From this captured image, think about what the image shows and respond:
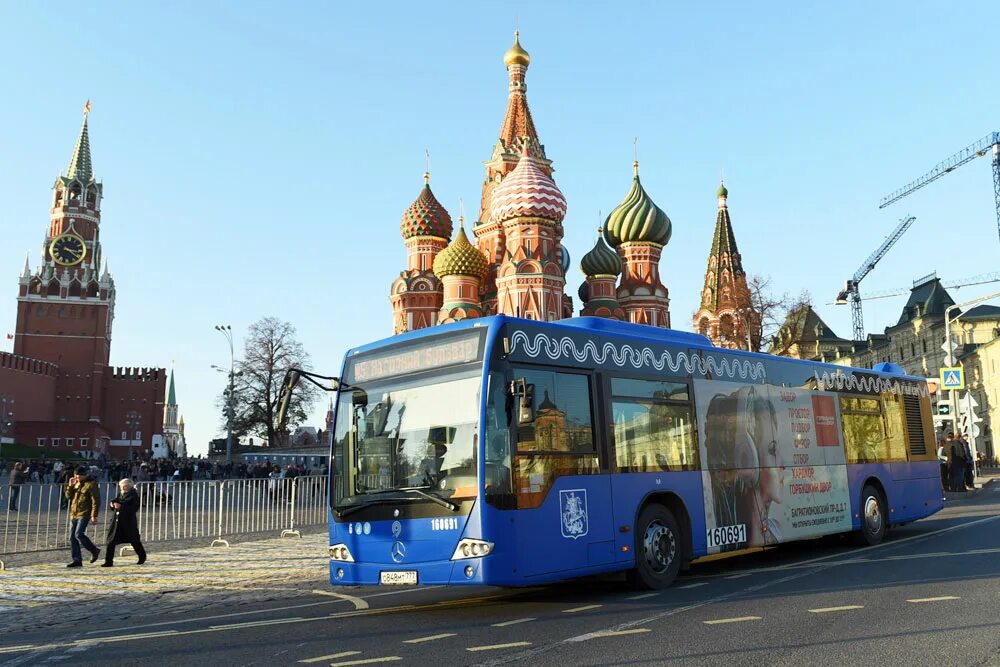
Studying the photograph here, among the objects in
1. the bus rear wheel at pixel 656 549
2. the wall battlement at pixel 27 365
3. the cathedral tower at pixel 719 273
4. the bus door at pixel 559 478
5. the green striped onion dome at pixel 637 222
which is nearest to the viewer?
the bus door at pixel 559 478

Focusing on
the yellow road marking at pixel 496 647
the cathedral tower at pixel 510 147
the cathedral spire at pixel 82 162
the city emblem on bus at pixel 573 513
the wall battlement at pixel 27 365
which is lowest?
the yellow road marking at pixel 496 647

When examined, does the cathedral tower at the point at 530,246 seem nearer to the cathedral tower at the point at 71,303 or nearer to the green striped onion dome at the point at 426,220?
the green striped onion dome at the point at 426,220

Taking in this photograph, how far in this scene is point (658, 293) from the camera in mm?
54906

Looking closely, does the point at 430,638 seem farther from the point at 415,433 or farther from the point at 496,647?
the point at 415,433

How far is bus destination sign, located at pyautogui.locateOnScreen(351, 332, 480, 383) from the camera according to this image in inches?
342

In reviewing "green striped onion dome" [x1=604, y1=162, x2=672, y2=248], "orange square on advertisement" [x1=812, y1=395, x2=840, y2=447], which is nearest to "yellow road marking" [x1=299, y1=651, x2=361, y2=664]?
"orange square on advertisement" [x1=812, y1=395, x2=840, y2=447]

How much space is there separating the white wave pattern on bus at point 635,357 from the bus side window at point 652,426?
9.8 inches

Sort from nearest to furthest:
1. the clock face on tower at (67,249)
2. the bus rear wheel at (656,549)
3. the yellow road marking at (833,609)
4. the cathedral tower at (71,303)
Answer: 1. the yellow road marking at (833,609)
2. the bus rear wheel at (656,549)
3. the cathedral tower at (71,303)
4. the clock face on tower at (67,249)

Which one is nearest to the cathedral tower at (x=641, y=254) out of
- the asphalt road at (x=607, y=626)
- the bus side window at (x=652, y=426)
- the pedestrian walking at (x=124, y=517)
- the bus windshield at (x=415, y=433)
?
the pedestrian walking at (x=124, y=517)

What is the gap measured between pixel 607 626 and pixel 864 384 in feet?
29.1

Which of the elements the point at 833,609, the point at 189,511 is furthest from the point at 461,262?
the point at 833,609

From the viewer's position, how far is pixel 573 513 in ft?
28.9

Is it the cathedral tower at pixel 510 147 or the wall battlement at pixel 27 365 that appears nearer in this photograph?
the cathedral tower at pixel 510 147

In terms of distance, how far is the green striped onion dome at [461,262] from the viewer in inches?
2028
